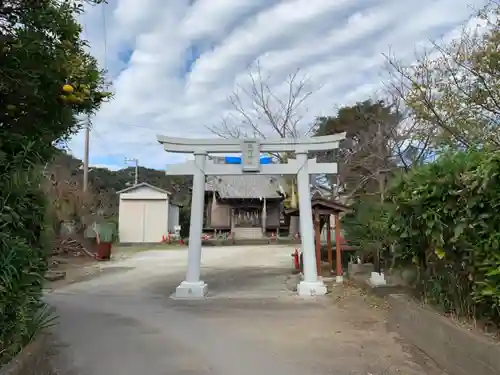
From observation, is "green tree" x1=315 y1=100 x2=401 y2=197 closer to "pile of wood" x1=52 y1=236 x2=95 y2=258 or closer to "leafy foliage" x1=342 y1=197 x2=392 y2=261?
"leafy foliage" x1=342 y1=197 x2=392 y2=261

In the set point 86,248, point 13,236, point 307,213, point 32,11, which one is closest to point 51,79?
point 32,11

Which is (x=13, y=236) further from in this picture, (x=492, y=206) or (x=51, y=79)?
(x=492, y=206)

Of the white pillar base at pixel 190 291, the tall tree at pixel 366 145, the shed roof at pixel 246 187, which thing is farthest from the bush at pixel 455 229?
the shed roof at pixel 246 187

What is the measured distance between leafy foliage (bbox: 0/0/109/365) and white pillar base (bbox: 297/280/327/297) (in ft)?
19.5

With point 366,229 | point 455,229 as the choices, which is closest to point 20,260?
point 455,229

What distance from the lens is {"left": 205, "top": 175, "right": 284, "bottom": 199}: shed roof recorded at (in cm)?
3075

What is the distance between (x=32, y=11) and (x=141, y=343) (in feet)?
12.9

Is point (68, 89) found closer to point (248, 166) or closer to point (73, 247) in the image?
point (248, 166)

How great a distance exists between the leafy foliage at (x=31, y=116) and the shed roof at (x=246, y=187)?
25195 mm

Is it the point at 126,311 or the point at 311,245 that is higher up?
the point at 311,245

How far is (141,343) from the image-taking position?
18.9 feet

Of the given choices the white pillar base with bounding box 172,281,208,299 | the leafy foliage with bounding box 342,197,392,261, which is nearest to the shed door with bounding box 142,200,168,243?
the leafy foliage with bounding box 342,197,392,261

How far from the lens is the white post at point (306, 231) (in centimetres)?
988

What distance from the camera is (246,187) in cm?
3152
